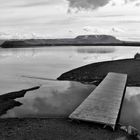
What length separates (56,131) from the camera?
460 inches

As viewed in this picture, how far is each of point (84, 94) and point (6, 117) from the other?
863 centimetres

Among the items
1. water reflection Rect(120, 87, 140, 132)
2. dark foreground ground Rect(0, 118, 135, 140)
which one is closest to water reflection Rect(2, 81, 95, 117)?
dark foreground ground Rect(0, 118, 135, 140)

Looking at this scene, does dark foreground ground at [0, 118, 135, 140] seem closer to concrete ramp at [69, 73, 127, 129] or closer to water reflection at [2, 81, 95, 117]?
concrete ramp at [69, 73, 127, 129]

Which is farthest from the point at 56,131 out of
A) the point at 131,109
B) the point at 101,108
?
the point at 131,109

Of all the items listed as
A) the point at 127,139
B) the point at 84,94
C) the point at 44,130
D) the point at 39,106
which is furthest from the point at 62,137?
the point at 84,94

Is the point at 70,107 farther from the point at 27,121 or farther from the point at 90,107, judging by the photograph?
the point at 27,121

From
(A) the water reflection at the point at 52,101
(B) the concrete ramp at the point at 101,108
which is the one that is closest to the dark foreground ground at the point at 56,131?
(B) the concrete ramp at the point at 101,108

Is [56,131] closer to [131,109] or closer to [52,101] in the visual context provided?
[52,101]

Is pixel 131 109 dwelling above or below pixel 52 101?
below

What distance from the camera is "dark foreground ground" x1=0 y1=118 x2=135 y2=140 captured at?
1100 cm

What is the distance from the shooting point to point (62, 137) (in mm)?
10938

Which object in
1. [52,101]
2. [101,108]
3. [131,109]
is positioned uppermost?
[101,108]

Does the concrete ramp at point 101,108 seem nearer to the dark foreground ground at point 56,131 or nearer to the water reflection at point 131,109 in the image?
the dark foreground ground at point 56,131

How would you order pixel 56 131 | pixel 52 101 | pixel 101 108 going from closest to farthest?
1. pixel 56 131
2. pixel 101 108
3. pixel 52 101
